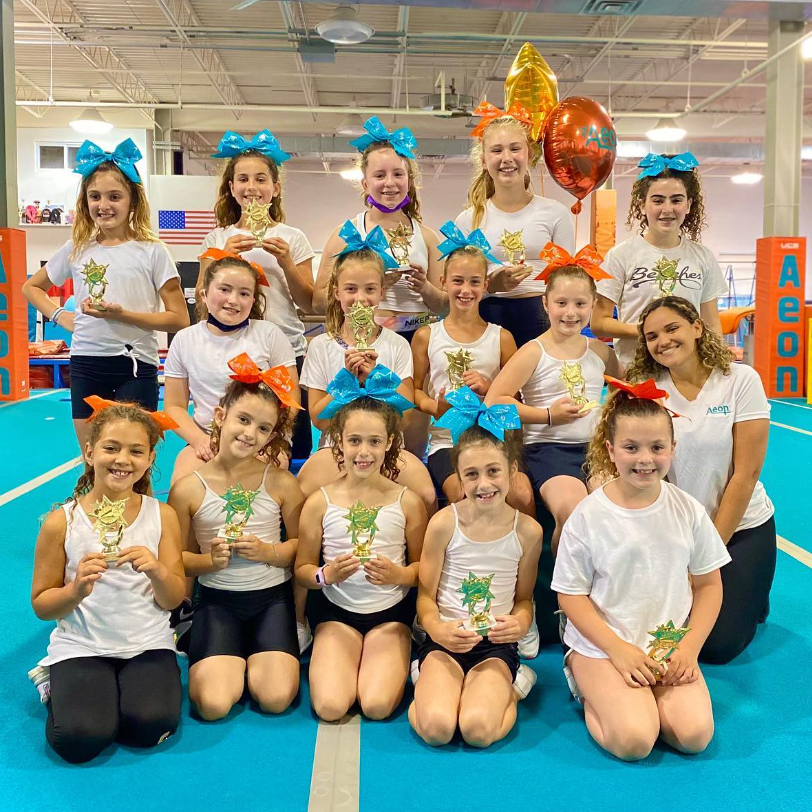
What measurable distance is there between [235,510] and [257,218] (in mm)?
1421

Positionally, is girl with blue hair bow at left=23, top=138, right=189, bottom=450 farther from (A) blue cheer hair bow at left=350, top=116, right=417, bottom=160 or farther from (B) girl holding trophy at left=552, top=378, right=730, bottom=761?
(B) girl holding trophy at left=552, top=378, right=730, bottom=761

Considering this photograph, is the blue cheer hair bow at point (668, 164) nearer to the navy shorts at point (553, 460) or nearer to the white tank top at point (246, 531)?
the navy shorts at point (553, 460)

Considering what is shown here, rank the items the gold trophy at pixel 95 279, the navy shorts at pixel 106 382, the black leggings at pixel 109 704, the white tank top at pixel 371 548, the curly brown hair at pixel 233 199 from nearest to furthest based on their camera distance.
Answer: the black leggings at pixel 109 704
the white tank top at pixel 371 548
the gold trophy at pixel 95 279
the navy shorts at pixel 106 382
the curly brown hair at pixel 233 199

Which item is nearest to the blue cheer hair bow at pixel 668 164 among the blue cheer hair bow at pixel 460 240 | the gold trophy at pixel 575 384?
the blue cheer hair bow at pixel 460 240

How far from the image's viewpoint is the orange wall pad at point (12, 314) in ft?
31.4

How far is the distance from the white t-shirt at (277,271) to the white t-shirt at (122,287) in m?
0.26

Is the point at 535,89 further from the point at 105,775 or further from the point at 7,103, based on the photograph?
the point at 7,103

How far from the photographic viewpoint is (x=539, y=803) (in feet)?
6.81

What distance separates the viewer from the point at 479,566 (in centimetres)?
270

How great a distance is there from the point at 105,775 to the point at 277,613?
2.50 ft

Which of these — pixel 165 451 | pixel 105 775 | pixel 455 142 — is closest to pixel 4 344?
pixel 165 451

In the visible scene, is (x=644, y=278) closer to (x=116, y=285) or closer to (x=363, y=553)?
(x=363, y=553)

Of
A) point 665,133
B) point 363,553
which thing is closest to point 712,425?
point 363,553

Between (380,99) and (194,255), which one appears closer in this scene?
(194,255)
